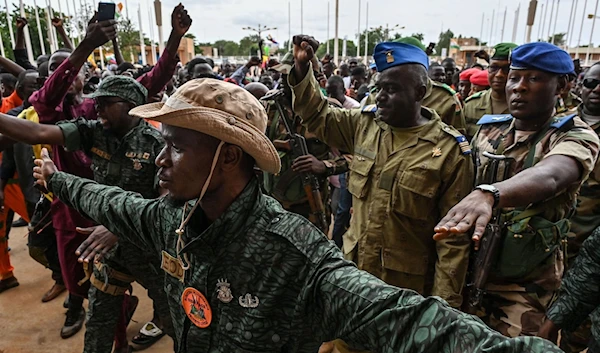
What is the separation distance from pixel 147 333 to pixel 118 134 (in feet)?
6.21

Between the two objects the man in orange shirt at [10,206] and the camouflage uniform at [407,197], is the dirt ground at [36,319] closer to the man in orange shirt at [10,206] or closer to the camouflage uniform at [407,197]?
the man in orange shirt at [10,206]

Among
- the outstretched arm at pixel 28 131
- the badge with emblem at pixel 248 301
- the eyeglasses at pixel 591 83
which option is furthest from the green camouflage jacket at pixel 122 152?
the eyeglasses at pixel 591 83

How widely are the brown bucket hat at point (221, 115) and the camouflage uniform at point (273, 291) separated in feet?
0.67

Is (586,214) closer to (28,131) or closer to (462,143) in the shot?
(462,143)

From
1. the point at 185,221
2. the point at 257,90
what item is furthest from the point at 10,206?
the point at 185,221

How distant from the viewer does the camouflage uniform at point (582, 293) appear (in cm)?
204

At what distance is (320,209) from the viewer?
3842 mm

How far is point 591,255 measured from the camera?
2.06m

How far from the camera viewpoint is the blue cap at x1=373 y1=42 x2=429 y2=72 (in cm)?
249

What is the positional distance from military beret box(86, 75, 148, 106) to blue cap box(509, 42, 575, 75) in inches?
97.0

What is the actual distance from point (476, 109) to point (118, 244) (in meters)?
3.88

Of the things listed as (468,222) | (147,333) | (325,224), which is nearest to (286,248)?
(468,222)

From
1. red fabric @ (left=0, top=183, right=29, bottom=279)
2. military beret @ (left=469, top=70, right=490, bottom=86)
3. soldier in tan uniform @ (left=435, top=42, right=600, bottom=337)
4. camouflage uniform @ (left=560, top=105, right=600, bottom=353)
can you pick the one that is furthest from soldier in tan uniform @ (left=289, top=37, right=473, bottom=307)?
military beret @ (left=469, top=70, right=490, bottom=86)

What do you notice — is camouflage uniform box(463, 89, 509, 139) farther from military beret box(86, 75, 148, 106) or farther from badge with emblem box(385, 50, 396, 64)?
military beret box(86, 75, 148, 106)
